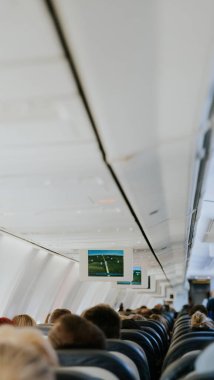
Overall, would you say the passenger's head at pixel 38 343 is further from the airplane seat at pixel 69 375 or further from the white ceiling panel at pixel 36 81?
the white ceiling panel at pixel 36 81

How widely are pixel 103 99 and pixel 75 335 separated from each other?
1.68 metres

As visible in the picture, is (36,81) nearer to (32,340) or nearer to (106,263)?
(32,340)

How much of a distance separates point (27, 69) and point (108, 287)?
2765 cm

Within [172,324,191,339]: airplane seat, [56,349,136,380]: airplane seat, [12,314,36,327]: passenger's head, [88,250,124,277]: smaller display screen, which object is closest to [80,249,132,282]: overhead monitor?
[88,250,124,277]: smaller display screen

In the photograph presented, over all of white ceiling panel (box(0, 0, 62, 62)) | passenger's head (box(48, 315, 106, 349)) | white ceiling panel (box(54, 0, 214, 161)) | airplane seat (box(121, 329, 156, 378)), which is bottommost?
passenger's head (box(48, 315, 106, 349))

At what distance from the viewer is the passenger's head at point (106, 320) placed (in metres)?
5.98

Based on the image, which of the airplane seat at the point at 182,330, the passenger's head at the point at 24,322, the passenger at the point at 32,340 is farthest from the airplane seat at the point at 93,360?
the airplane seat at the point at 182,330

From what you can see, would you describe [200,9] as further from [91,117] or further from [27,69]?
[91,117]

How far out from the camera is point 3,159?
677cm

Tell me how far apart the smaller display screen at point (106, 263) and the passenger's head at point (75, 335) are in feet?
35.5

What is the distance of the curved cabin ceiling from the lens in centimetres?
341

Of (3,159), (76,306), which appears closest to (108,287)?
(76,306)

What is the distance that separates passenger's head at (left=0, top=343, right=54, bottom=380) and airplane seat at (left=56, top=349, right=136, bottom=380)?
77.7 inches

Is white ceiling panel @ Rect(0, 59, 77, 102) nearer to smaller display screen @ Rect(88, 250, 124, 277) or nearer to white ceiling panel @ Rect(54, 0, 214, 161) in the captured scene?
white ceiling panel @ Rect(54, 0, 214, 161)
